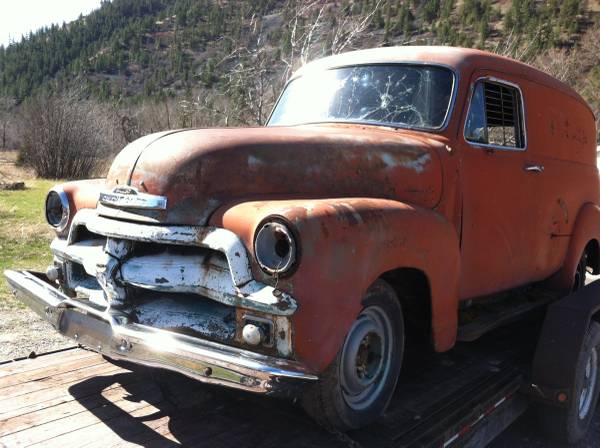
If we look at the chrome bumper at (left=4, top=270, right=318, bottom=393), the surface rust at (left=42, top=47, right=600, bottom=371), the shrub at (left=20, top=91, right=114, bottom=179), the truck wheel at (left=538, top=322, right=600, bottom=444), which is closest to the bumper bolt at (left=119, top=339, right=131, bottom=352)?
the chrome bumper at (left=4, top=270, right=318, bottom=393)

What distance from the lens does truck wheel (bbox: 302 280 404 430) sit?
249cm

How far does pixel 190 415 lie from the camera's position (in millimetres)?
2883

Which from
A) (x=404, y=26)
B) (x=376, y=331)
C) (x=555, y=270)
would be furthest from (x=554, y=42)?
(x=376, y=331)

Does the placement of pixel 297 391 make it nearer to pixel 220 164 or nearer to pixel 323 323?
pixel 323 323

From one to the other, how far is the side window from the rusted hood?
584mm

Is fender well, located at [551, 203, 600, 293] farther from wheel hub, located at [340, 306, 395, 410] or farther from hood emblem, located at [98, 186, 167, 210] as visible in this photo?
hood emblem, located at [98, 186, 167, 210]

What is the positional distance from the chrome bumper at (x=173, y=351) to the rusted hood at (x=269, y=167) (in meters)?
0.54

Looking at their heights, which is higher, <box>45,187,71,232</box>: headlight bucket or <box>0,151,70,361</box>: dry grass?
<box>45,187,71,232</box>: headlight bucket

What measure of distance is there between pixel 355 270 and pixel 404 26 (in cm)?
5812

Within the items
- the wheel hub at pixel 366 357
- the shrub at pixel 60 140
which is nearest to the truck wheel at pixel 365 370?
the wheel hub at pixel 366 357

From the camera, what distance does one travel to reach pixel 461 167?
3.50m

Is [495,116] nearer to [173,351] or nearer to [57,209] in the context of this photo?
[173,351]

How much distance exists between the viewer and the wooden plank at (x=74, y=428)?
2.60m

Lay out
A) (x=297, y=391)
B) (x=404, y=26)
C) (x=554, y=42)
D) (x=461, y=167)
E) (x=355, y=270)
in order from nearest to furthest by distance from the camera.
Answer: (x=297, y=391) → (x=355, y=270) → (x=461, y=167) → (x=554, y=42) → (x=404, y=26)
